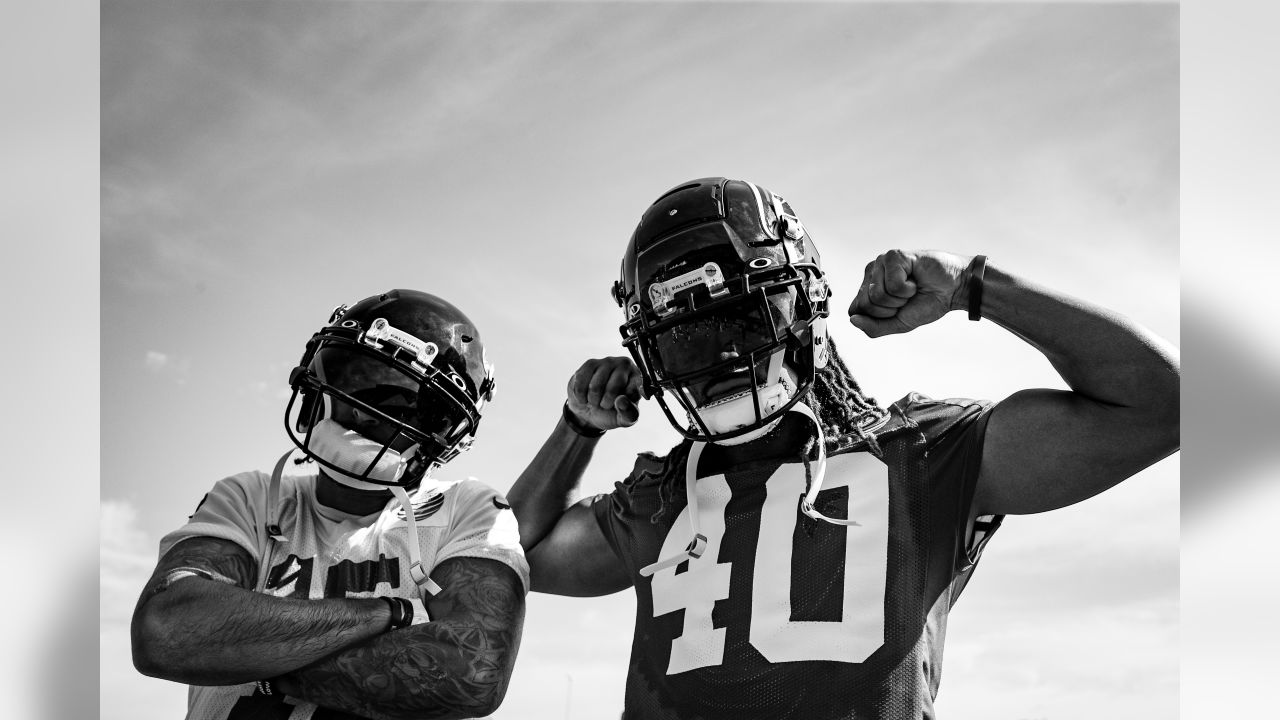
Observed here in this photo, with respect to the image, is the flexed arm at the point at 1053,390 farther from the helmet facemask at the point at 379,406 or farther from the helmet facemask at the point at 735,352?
the helmet facemask at the point at 379,406

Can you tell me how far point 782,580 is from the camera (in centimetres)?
274

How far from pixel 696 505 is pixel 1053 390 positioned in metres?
0.84

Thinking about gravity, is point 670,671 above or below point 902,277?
below

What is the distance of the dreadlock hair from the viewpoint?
9.43ft

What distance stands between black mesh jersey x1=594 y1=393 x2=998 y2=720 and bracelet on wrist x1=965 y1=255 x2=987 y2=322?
0.84ft

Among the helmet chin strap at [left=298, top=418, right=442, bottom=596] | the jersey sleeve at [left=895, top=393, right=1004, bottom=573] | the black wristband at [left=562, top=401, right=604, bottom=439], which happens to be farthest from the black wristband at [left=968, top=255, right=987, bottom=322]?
the helmet chin strap at [left=298, top=418, right=442, bottom=596]

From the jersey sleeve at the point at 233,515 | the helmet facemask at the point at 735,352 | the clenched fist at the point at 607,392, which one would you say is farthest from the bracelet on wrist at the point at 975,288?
the jersey sleeve at the point at 233,515

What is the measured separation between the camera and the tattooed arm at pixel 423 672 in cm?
247
